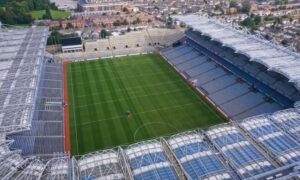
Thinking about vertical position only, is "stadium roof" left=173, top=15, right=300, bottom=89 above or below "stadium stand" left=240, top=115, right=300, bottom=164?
above

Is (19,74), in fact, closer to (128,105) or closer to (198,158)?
(128,105)

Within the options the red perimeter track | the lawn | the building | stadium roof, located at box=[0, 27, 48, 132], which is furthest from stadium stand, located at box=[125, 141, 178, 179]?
the lawn

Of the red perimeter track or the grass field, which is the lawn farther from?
the red perimeter track

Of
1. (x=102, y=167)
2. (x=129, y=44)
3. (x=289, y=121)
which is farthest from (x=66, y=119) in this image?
(x=129, y=44)

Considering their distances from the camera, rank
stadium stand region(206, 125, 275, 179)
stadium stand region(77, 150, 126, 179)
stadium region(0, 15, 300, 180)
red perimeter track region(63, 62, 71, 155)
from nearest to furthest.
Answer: stadium stand region(77, 150, 126, 179) → stadium stand region(206, 125, 275, 179) → stadium region(0, 15, 300, 180) → red perimeter track region(63, 62, 71, 155)

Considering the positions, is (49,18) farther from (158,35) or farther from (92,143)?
(92,143)
